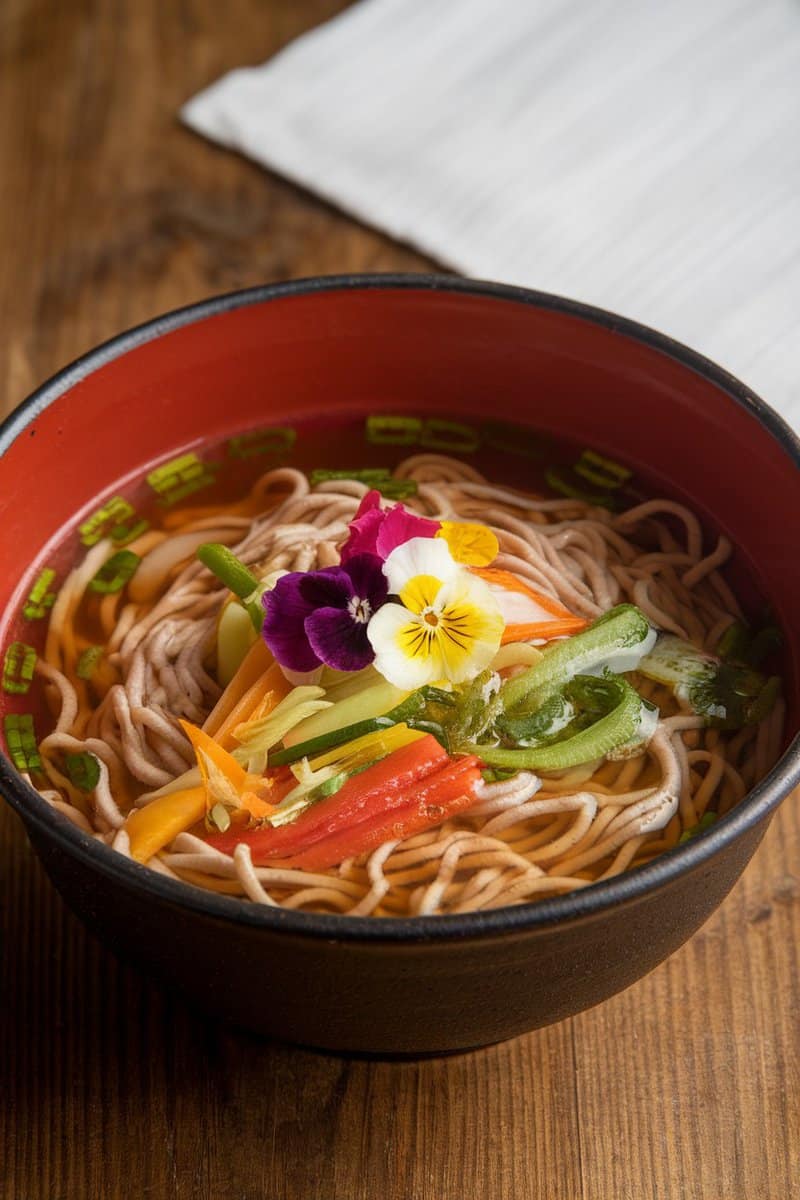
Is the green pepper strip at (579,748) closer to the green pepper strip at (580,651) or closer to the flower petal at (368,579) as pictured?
the green pepper strip at (580,651)

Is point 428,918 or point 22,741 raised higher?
point 22,741

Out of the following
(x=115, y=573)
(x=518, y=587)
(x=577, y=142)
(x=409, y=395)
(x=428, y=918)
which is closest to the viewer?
(x=428, y=918)

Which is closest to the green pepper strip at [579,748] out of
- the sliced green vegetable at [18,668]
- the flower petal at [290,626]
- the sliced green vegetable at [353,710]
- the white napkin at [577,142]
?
the sliced green vegetable at [353,710]

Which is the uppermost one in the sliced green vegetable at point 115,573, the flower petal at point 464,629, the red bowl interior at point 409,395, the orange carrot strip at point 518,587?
the red bowl interior at point 409,395

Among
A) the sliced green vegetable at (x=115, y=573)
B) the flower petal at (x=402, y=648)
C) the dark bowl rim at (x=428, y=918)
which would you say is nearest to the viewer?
the dark bowl rim at (x=428, y=918)

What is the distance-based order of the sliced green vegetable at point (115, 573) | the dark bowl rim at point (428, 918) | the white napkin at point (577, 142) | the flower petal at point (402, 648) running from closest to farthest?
the dark bowl rim at point (428, 918) → the flower petal at point (402, 648) → the sliced green vegetable at point (115, 573) → the white napkin at point (577, 142)

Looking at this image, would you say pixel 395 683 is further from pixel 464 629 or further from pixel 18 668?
pixel 18 668

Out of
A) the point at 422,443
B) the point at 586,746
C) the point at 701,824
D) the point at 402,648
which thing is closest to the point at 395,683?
the point at 402,648

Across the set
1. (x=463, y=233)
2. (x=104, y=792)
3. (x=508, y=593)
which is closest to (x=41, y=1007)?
(x=104, y=792)
